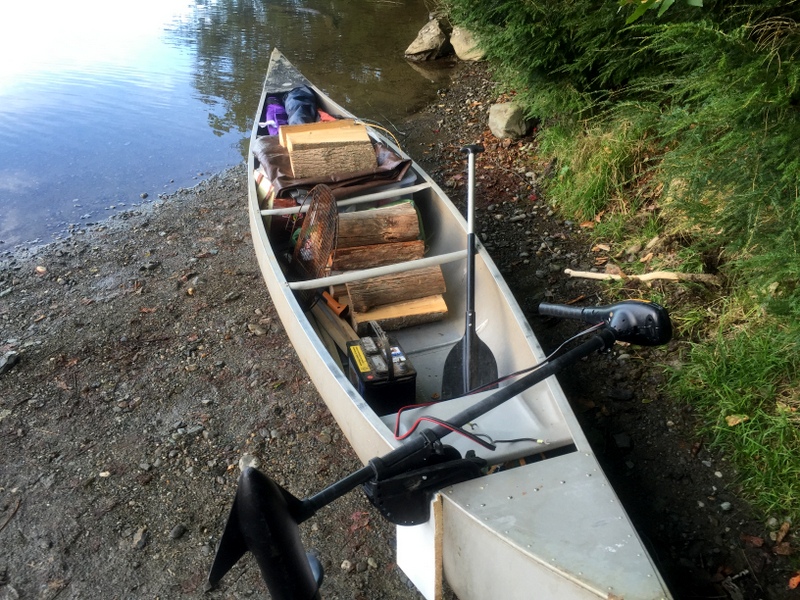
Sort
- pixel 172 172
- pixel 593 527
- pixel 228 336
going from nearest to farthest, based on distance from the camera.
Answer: pixel 593 527 → pixel 228 336 → pixel 172 172

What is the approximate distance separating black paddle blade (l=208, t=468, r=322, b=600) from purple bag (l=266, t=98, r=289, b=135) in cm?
489

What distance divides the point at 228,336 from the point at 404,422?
217 centimetres

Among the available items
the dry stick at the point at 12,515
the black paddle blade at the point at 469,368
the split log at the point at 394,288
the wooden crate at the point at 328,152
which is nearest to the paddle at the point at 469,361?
the black paddle blade at the point at 469,368

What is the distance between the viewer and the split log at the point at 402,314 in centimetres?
383

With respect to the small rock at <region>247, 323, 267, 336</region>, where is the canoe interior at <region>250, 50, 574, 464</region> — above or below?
above

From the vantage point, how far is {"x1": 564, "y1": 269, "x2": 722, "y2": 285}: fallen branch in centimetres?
398

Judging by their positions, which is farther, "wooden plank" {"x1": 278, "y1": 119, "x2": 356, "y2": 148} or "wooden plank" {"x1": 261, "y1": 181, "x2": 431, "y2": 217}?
"wooden plank" {"x1": 278, "y1": 119, "x2": 356, "y2": 148}

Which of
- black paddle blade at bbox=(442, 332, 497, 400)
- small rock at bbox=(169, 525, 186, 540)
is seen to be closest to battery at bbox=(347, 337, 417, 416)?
black paddle blade at bbox=(442, 332, 497, 400)

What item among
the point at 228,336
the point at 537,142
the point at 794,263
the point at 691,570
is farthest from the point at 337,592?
the point at 537,142

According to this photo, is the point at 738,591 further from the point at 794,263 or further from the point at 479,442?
the point at 794,263

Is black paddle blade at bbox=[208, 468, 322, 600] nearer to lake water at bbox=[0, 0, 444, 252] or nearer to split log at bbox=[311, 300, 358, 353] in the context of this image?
split log at bbox=[311, 300, 358, 353]

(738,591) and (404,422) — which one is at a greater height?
(404,422)

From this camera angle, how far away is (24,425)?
3863mm

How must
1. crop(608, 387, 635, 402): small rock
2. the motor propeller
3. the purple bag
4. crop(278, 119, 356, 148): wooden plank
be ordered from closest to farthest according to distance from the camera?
the motor propeller, crop(608, 387, 635, 402): small rock, crop(278, 119, 356, 148): wooden plank, the purple bag
